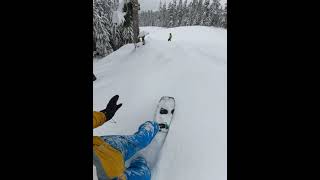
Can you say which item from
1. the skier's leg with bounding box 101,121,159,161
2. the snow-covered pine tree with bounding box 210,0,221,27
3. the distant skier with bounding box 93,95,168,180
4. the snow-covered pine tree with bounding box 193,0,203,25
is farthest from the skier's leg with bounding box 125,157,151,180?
the snow-covered pine tree with bounding box 193,0,203,25

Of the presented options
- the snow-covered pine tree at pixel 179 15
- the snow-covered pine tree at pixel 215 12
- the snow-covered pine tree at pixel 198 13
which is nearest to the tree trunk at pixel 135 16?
the snow-covered pine tree at pixel 215 12

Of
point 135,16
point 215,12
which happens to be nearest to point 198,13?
point 215,12

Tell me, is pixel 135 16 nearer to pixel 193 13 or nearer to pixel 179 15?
pixel 193 13

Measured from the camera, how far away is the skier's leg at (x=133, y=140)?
304 centimetres

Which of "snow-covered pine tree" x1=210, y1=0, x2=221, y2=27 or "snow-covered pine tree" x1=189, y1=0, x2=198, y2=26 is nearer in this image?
"snow-covered pine tree" x1=210, y1=0, x2=221, y2=27

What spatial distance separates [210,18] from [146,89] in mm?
43360

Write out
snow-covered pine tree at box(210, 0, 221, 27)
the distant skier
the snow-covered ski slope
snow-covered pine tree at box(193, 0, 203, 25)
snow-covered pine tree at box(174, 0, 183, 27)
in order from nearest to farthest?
the distant skier → the snow-covered ski slope → snow-covered pine tree at box(210, 0, 221, 27) → snow-covered pine tree at box(193, 0, 203, 25) → snow-covered pine tree at box(174, 0, 183, 27)

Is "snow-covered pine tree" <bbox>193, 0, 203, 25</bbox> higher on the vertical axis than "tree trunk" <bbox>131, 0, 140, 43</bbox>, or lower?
higher

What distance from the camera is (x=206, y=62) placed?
272 inches

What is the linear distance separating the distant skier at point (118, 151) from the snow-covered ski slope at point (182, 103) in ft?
0.98

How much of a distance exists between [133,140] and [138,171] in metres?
0.49

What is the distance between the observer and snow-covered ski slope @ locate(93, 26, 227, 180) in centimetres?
337

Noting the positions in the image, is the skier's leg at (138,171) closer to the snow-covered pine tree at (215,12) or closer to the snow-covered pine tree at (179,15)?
the snow-covered pine tree at (215,12)

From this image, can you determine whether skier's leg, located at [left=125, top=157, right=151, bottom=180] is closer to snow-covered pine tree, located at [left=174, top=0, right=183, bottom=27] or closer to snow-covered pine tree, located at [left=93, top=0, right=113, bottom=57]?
snow-covered pine tree, located at [left=93, top=0, right=113, bottom=57]
